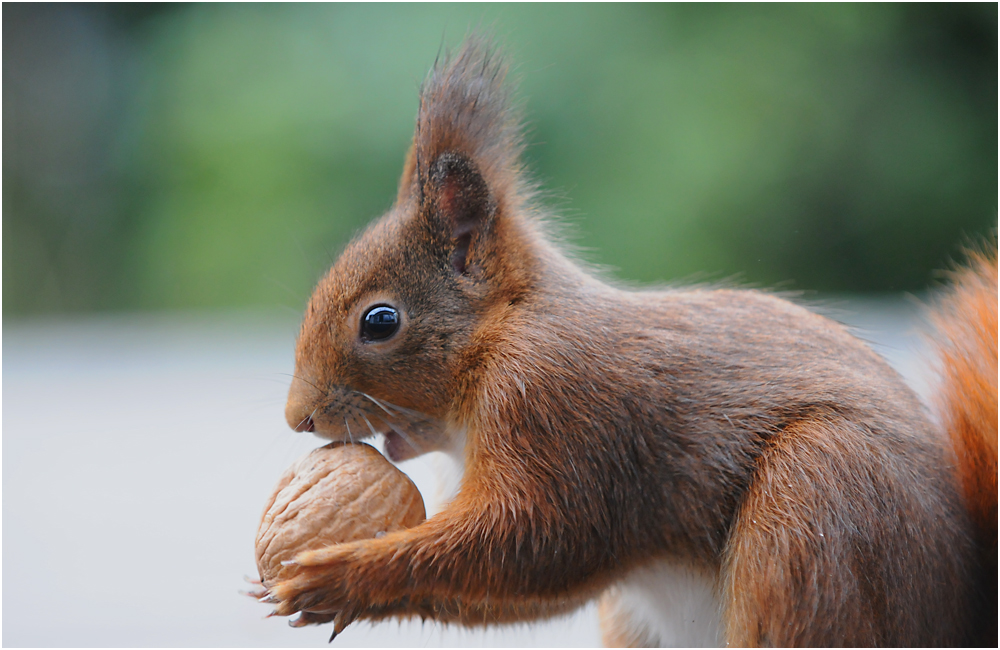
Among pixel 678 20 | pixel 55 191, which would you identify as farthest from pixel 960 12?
pixel 55 191

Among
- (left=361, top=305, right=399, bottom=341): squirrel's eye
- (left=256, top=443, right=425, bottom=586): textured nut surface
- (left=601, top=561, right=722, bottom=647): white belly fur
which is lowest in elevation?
(left=601, top=561, right=722, bottom=647): white belly fur

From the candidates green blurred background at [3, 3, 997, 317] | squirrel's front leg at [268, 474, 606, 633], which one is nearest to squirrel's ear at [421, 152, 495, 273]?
squirrel's front leg at [268, 474, 606, 633]

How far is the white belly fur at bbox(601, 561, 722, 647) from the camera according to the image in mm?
848

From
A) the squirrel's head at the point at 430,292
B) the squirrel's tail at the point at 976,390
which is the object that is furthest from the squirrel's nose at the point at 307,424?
the squirrel's tail at the point at 976,390

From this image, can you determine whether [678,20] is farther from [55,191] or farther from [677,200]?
[55,191]

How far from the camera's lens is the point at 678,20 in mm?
2756

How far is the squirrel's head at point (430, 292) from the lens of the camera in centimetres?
88

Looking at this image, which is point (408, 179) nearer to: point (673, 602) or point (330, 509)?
point (330, 509)

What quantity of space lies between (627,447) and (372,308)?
0.96 ft

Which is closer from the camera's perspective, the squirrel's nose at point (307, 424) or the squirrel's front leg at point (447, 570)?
the squirrel's front leg at point (447, 570)

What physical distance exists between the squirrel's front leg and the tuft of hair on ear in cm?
34

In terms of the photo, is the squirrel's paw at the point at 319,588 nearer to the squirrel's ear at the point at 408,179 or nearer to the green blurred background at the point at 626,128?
the squirrel's ear at the point at 408,179

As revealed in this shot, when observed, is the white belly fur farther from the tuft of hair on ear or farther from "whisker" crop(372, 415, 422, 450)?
the tuft of hair on ear

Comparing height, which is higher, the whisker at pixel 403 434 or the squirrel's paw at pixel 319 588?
the whisker at pixel 403 434
